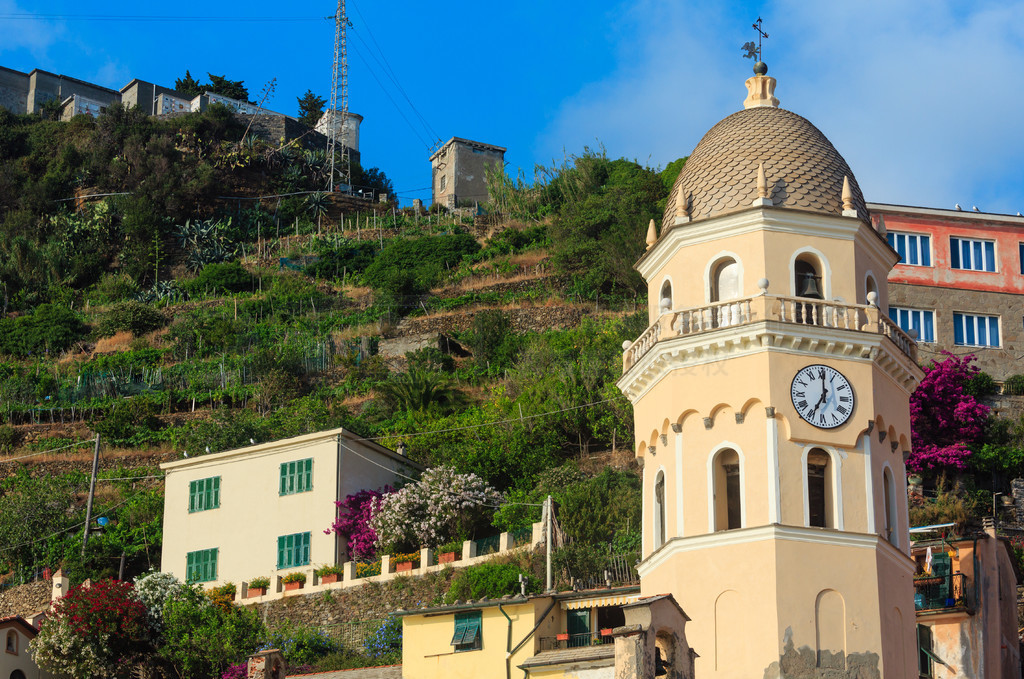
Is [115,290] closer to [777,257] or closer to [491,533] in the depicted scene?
[491,533]

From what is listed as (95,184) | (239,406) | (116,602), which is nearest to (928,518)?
(116,602)

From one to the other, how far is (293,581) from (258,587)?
129cm

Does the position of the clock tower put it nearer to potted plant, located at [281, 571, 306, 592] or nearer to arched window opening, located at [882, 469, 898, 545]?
arched window opening, located at [882, 469, 898, 545]

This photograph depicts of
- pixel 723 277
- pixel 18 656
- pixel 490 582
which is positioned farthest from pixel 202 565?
pixel 723 277

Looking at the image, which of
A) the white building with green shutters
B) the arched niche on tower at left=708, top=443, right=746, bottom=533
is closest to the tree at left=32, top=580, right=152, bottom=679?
the white building with green shutters

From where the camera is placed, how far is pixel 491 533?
40.4 m

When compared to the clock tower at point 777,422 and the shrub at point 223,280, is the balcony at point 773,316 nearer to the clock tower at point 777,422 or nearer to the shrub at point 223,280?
the clock tower at point 777,422

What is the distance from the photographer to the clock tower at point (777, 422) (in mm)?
22094

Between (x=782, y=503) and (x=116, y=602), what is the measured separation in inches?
791

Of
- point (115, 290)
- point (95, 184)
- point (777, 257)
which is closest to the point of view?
point (777, 257)

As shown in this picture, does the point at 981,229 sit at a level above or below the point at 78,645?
above

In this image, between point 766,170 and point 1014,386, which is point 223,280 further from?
point 766,170

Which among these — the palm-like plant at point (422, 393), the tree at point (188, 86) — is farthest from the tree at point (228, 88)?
the palm-like plant at point (422, 393)

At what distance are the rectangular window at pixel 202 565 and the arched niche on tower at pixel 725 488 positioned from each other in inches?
855
